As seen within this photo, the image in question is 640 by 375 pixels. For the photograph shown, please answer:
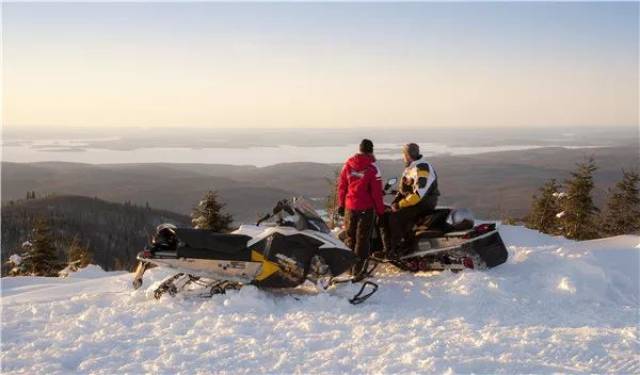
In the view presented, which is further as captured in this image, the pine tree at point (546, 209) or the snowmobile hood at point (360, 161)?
the pine tree at point (546, 209)

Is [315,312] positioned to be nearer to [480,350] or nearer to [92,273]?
[480,350]

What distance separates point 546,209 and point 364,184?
2558cm

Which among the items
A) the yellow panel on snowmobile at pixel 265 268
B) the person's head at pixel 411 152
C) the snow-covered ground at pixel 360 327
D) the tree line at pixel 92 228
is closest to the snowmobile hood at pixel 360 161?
the person's head at pixel 411 152

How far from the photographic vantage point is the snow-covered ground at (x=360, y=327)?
4.86 metres

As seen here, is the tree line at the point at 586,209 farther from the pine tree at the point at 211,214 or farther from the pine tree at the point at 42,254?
the pine tree at the point at 42,254

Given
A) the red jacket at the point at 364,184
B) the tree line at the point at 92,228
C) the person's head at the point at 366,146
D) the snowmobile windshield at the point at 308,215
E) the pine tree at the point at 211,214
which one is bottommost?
the tree line at the point at 92,228

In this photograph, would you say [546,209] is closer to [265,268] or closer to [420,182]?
[420,182]

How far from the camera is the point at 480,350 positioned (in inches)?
200

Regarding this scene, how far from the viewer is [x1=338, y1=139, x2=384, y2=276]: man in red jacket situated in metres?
7.67

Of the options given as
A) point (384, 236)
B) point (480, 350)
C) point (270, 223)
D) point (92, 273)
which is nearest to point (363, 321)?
point (480, 350)

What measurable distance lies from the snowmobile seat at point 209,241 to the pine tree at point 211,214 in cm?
2039

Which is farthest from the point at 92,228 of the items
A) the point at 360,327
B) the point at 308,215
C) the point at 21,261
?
the point at 360,327

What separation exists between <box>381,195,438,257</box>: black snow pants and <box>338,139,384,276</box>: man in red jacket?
36 cm

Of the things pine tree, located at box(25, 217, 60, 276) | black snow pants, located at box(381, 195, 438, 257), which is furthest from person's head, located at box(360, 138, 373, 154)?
pine tree, located at box(25, 217, 60, 276)
